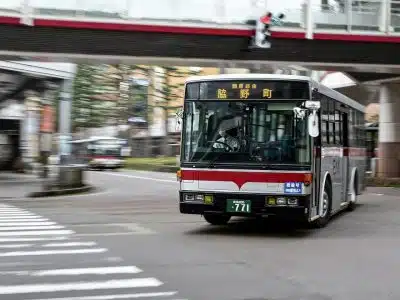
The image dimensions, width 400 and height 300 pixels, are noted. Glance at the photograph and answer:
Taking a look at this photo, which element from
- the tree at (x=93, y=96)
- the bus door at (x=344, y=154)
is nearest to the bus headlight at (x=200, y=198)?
the bus door at (x=344, y=154)

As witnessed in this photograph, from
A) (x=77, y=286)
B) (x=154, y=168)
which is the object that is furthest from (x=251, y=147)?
(x=154, y=168)

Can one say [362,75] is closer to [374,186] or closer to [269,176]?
[374,186]

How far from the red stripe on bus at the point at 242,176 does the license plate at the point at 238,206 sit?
0.29 meters

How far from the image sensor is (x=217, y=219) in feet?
42.4

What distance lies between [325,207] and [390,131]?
19500 mm

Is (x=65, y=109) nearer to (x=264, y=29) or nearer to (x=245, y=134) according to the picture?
(x=264, y=29)

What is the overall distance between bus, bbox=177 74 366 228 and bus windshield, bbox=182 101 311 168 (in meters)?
0.02

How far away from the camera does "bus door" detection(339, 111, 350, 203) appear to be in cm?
1479

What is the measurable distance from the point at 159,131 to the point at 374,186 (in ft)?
176

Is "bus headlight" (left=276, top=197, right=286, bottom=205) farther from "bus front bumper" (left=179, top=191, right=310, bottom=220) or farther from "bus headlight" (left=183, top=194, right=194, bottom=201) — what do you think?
"bus headlight" (left=183, top=194, right=194, bottom=201)

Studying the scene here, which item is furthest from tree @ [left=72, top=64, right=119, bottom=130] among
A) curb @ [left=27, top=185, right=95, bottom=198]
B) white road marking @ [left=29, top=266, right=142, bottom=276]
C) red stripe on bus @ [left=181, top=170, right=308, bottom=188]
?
white road marking @ [left=29, top=266, right=142, bottom=276]

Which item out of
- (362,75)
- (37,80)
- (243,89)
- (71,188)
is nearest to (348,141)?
(243,89)

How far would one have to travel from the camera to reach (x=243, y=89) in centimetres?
1132

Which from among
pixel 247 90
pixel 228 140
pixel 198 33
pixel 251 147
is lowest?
pixel 251 147
